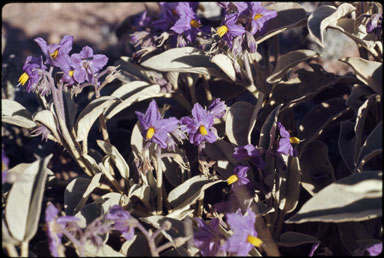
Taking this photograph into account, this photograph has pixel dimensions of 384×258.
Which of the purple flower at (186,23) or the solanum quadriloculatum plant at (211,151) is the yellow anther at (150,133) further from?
the purple flower at (186,23)

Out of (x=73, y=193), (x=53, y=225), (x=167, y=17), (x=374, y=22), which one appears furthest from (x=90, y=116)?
(x=374, y=22)

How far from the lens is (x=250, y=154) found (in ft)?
5.14

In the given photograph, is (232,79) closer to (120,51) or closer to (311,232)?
(311,232)

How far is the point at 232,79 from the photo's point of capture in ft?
6.19

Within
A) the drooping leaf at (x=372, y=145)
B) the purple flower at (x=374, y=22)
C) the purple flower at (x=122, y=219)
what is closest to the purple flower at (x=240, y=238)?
the purple flower at (x=122, y=219)

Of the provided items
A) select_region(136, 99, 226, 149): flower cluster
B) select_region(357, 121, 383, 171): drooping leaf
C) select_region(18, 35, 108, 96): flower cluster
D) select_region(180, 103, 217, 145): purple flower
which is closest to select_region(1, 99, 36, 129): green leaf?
select_region(18, 35, 108, 96): flower cluster

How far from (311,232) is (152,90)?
3.02 feet

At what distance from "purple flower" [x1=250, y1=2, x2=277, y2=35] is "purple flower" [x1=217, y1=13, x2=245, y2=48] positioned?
0.07 m

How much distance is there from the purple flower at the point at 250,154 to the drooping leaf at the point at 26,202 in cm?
65

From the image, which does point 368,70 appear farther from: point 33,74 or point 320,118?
point 33,74

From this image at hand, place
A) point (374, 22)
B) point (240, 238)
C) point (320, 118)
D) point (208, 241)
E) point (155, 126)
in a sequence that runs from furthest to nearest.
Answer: point (320, 118) → point (374, 22) → point (155, 126) → point (208, 241) → point (240, 238)

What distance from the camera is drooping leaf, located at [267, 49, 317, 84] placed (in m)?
1.79

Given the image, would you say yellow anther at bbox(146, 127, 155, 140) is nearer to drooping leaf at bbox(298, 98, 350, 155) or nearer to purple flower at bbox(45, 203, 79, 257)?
purple flower at bbox(45, 203, 79, 257)

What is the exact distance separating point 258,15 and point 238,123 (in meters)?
0.42
